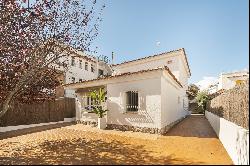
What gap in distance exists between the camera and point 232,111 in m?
8.81

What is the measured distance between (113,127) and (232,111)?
772 centimetres

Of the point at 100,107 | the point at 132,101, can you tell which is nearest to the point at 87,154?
the point at 132,101

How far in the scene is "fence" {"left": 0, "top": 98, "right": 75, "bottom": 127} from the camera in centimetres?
1545

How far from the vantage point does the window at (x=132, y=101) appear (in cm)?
1330

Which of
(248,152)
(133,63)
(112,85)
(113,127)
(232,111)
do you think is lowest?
(113,127)

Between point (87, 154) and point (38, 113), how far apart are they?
11222 mm

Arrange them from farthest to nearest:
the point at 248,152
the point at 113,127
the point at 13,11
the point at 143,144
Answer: the point at 113,127, the point at 143,144, the point at 13,11, the point at 248,152

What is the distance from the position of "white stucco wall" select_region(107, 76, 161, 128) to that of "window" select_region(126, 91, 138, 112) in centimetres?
30

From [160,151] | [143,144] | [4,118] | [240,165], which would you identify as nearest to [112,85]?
[143,144]

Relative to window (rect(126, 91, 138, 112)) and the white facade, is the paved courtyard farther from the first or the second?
the white facade

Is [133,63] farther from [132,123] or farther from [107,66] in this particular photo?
[107,66]

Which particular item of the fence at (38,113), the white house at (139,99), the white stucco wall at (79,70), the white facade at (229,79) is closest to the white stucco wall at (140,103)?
the white house at (139,99)

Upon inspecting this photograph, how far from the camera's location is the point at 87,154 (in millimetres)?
8148

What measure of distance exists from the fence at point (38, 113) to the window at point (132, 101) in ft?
27.0
